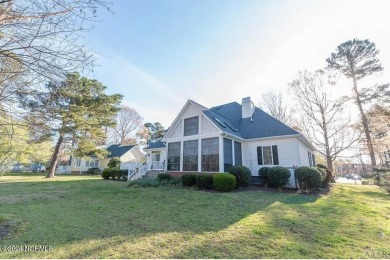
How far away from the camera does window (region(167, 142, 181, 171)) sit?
15.5m

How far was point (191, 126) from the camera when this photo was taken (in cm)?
1528

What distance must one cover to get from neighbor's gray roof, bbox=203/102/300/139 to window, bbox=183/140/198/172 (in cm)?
257

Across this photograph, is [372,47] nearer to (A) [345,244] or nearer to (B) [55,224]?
(A) [345,244]

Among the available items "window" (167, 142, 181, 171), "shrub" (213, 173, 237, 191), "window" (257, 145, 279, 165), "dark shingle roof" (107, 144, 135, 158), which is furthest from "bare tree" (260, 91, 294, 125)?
"dark shingle roof" (107, 144, 135, 158)

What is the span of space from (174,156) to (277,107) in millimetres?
19807

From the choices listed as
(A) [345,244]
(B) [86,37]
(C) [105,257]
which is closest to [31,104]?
(B) [86,37]

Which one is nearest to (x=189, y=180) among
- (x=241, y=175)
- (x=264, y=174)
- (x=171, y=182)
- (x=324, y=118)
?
(x=171, y=182)

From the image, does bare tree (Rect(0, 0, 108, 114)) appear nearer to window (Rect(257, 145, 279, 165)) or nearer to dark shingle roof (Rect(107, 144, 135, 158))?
window (Rect(257, 145, 279, 165))

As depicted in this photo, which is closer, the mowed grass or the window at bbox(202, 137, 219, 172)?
the mowed grass

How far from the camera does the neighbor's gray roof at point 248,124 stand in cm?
1404

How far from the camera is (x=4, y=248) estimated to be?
370 centimetres

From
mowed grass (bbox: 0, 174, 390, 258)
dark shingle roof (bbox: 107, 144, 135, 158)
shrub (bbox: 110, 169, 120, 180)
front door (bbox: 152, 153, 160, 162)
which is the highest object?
dark shingle roof (bbox: 107, 144, 135, 158)

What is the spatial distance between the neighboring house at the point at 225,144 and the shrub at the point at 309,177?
6.19 feet

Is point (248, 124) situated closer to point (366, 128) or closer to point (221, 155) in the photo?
point (221, 155)
